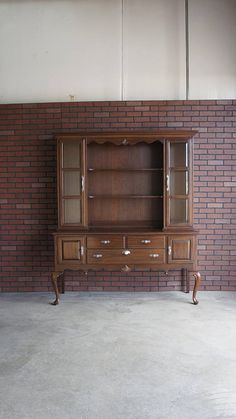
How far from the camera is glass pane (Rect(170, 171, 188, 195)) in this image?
3994 millimetres

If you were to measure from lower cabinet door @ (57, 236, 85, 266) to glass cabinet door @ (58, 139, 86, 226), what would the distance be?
0.19 meters

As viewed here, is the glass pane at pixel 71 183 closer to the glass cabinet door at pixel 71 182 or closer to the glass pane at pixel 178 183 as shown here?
the glass cabinet door at pixel 71 182

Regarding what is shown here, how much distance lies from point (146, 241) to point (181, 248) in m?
0.41

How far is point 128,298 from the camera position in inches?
168

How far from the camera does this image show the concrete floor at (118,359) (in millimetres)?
2084

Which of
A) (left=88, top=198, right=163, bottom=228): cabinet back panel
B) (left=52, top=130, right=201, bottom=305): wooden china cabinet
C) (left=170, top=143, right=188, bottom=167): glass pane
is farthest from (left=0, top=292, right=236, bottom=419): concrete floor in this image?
(left=170, top=143, right=188, bottom=167): glass pane

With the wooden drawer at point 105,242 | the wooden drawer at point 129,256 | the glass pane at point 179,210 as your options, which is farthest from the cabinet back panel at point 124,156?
the wooden drawer at point 129,256

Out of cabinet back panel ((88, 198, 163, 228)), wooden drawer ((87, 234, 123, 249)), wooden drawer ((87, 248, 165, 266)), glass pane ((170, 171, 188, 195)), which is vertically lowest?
wooden drawer ((87, 248, 165, 266))

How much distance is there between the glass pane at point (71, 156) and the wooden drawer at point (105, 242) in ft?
2.85

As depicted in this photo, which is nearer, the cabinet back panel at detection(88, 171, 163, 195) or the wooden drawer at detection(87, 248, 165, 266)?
the wooden drawer at detection(87, 248, 165, 266)

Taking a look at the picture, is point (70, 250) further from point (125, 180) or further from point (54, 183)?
point (125, 180)

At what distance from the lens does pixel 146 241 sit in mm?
3879

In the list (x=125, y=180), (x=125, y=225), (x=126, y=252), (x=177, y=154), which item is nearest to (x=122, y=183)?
(x=125, y=180)

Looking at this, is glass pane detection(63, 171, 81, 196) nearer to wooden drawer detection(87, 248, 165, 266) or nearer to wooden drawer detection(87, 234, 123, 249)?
wooden drawer detection(87, 234, 123, 249)
